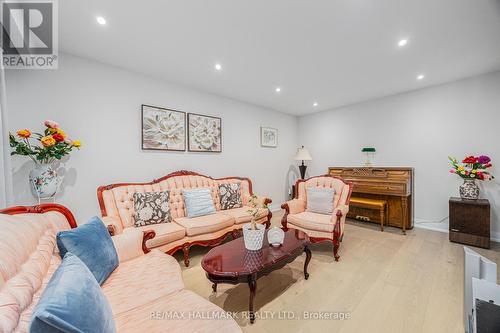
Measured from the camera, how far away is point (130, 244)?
179cm

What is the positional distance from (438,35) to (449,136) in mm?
2094

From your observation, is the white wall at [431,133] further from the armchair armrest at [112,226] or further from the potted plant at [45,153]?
the potted plant at [45,153]

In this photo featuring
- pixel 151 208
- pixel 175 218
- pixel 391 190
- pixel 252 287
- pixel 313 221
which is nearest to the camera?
pixel 252 287

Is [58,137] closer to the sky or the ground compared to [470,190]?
closer to the sky

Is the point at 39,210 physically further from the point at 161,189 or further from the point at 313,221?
the point at 313,221

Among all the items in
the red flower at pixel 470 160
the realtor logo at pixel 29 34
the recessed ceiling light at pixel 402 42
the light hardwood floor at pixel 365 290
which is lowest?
the light hardwood floor at pixel 365 290

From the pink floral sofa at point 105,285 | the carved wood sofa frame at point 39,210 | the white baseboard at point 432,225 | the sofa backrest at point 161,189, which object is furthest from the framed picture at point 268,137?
the carved wood sofa frame at point 39,210

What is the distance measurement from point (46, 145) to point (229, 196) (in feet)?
7.57

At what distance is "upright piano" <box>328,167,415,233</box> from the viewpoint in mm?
3502

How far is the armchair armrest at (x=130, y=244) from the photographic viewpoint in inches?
68.0

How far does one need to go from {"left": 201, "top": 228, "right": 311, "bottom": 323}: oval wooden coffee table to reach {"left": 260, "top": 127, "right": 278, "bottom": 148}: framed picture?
9.66ft

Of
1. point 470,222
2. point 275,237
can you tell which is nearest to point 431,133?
point 470,222

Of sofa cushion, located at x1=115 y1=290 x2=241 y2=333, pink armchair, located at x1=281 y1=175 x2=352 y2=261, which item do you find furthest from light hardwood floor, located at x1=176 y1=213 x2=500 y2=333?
sofa cushion, located at x1=115 y1=290 x2=241 y2=333

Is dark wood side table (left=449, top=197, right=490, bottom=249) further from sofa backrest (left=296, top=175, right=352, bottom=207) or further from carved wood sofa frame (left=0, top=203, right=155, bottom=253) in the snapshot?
carved wood sofa frame (left=0, top=203, right=155, bottom=253)
